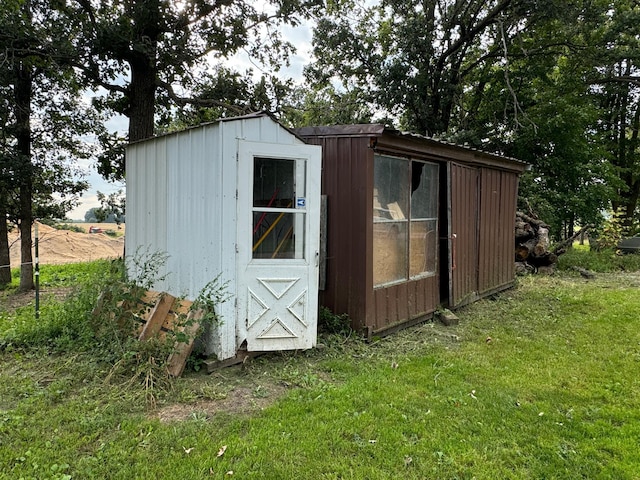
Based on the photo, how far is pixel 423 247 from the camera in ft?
18.8

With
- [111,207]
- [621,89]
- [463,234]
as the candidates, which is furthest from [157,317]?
[621,89]

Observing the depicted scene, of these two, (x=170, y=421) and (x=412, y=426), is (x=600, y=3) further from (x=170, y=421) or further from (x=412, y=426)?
(x=170, y=421)

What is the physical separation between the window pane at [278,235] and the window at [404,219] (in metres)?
1.15

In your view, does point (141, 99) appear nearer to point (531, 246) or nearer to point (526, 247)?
point (526, 247)

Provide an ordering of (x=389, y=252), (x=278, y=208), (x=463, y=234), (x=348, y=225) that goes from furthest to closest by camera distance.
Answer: (x=463, y=234) → (x=389, y=252) → (x=348, y=225) → (x=278, y=208)

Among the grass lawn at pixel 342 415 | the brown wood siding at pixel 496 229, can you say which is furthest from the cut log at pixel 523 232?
the grass lawn at pixel 342 415

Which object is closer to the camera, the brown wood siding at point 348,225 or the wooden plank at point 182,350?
the wooden plank at point 182,350

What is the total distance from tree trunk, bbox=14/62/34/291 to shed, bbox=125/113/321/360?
498 centimetres

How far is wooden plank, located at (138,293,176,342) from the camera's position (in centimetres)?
356

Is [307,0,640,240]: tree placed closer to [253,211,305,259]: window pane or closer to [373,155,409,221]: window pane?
[373,155,409,221]: window pane

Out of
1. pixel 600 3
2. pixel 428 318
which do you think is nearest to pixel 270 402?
pixel 428 318

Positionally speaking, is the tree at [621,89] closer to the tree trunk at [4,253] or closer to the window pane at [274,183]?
the window pane at [274,183]

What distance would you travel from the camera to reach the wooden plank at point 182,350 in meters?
3.33

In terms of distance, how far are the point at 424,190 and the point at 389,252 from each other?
1245 millimetres
